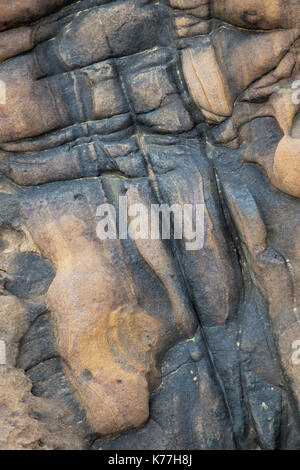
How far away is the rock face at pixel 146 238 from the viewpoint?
259 cm

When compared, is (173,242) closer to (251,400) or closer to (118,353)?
(118,353)

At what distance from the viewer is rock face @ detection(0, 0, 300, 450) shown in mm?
2586

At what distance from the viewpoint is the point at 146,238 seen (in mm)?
2684

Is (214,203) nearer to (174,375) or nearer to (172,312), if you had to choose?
(172,312)

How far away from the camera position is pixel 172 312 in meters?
2.70

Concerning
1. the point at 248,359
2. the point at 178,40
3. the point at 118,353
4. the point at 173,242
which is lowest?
the point at 248,359

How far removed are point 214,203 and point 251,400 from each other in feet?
3.07

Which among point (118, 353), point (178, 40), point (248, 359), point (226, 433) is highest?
point (178, 40)

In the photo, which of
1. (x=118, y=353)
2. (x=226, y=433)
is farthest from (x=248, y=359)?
(x=118, y=353)

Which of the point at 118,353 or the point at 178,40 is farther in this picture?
the point at 178,40

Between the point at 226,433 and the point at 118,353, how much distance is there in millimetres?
626

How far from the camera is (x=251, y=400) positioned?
2.64 metres

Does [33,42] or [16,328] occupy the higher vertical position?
[33,42]

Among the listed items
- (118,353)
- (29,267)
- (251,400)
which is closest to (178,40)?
(29,267)
